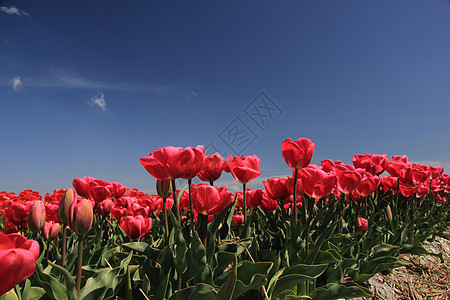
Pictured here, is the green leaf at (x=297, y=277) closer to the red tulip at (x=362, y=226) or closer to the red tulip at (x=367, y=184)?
the red tulip at (x=367, y=184)

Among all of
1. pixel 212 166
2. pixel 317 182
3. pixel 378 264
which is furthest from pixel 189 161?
pixel 378 264

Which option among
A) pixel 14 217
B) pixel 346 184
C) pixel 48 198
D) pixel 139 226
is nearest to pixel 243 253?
pixel 139 226

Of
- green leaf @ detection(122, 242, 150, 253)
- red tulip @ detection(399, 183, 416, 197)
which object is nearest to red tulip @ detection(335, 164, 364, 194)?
green leaf @ detection(122, 242, 150, 253)

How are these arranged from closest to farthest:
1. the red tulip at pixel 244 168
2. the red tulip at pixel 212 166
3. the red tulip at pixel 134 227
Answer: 1. the red tulip at pixel 212 166
2. the red tulip at pixel 244 168
3. the red tulip at pixel 134 227

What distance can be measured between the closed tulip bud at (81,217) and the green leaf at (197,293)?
1.71 ft

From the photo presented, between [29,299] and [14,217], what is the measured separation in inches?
47.2

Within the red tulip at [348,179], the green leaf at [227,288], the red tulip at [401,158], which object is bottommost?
the green leaf at [227,288]

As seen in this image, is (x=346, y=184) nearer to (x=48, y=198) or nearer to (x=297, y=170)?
(x=297, y=170)

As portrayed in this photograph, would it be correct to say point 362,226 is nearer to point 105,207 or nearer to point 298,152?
point 298,152

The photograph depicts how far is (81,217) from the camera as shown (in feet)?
3.98

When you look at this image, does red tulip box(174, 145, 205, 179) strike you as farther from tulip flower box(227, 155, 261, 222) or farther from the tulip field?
tulip flower box(227, 155, 261, 222)

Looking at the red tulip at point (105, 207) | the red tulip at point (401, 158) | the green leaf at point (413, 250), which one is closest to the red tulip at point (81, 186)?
the red tulip at point (105, 207)

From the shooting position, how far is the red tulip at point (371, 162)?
118 inches

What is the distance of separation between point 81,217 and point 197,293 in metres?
0.63
